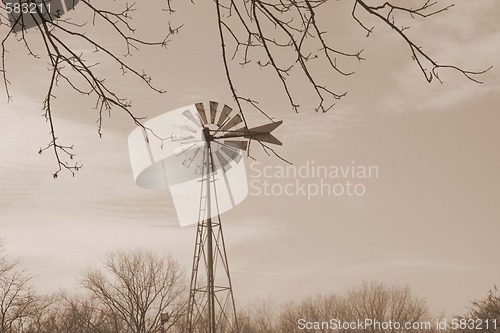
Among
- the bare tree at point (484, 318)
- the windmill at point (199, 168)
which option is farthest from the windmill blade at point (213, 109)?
the bare tree at point (484, 318)

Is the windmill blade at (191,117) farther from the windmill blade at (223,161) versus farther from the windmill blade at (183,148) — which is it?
the windmill blade at (223,161)

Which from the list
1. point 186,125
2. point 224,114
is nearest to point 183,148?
point 186,125

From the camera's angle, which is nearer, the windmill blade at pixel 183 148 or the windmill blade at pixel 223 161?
the windmill blade at pixel 183 148

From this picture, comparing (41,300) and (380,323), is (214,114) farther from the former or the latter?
(380,323)

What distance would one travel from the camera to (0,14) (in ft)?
11.4

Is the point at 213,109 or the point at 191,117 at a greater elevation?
the point at 213,109

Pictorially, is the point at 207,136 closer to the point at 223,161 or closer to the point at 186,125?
the point at 186,125

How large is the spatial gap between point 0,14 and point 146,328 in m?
24.3

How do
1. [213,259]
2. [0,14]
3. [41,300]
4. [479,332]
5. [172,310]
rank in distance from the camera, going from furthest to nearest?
[41,300], [172,310], [479,332], [213,259], [0,14]

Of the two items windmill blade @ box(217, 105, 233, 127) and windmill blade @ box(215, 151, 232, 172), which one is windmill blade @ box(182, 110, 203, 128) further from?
windmill blade @ box(215, 151, 232, 172)

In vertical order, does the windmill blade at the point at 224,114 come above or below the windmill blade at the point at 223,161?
above

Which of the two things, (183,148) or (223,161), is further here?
(223,161)

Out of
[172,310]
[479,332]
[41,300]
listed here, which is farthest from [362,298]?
[479,332]

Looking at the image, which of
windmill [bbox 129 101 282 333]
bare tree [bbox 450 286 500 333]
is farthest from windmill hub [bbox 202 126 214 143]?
bare tree [bbox 450 286 500 333]
